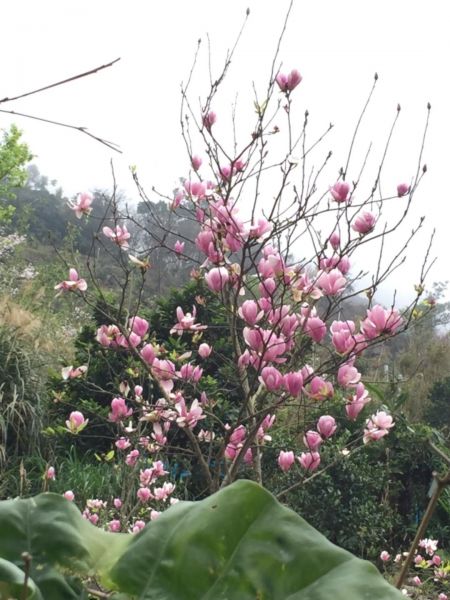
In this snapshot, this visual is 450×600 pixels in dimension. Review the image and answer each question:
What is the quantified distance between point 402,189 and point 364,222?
441 millimetres

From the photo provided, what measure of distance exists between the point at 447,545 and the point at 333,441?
4.65 ft

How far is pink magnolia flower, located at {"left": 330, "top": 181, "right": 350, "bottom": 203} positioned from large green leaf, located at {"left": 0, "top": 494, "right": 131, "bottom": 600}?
2042 mm

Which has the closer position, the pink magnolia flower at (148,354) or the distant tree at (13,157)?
the pink magnolia flower at (148,354)

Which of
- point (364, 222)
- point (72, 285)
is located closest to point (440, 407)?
point (364, 222)

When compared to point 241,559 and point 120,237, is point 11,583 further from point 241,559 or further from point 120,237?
point 120,237

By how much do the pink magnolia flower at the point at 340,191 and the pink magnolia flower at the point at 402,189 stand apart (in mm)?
302

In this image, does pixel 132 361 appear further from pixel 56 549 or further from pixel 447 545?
pixel 56 549

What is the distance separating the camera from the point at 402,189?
2594 millimetres

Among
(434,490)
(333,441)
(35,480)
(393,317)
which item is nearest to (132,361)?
(35,480)

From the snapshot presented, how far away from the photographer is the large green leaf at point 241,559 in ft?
1.44

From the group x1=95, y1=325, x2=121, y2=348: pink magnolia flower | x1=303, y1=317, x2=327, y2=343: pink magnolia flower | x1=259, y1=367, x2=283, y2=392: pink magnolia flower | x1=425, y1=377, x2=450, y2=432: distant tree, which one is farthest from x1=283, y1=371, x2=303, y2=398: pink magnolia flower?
x1=425, y1=377, x2=450, y2=432: distant tree

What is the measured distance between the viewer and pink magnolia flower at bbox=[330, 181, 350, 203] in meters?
2.40

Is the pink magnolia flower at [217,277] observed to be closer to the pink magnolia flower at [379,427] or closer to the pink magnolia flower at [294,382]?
the pink magnolia flower at [294,382]

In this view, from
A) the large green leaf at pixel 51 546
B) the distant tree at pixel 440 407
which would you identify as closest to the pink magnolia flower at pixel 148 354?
the large green leaf at pixel 51 546
